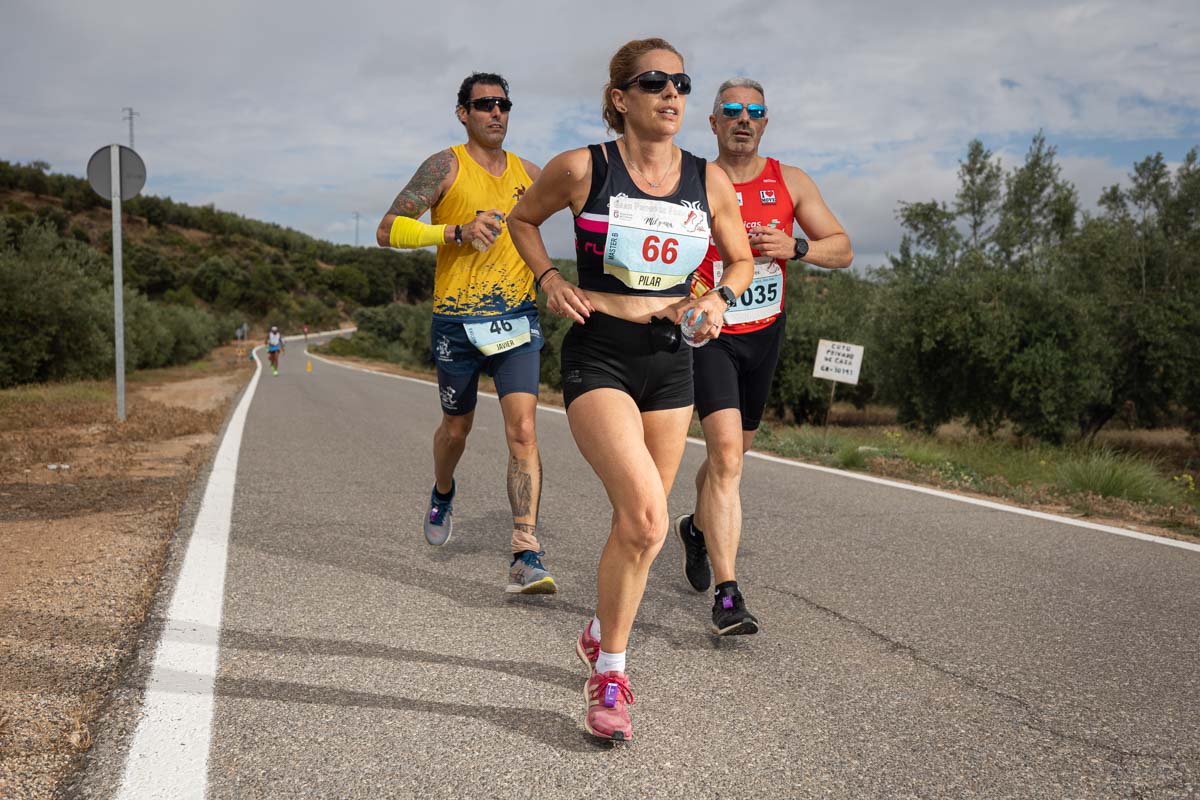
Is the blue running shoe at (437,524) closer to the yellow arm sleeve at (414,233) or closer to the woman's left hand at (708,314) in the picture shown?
the yellow arm sleeve at (414,233)

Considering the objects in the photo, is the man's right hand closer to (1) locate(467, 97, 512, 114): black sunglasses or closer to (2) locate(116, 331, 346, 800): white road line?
(1) locate(467, 97, 512, 114): black sunglasses

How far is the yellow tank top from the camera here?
4520 millimetres

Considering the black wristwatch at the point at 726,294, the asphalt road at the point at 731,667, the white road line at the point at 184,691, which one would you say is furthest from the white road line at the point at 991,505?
the white road line at the point at 184,691

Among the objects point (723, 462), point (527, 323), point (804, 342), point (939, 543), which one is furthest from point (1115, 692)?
point (804, 342)

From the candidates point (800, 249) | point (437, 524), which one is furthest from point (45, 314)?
point (800, 249)

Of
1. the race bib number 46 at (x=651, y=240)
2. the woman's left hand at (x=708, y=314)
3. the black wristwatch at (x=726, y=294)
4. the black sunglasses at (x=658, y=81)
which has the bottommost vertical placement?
the woman's left hand at (x=708, y=314)

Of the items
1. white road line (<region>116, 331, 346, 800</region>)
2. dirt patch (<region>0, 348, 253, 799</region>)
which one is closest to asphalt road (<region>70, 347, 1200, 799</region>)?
white road line (<region>116, 331, 346, 800</region>)

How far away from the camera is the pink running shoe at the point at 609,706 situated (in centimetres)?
262

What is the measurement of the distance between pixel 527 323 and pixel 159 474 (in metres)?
4.68

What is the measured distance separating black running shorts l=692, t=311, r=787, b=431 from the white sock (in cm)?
135

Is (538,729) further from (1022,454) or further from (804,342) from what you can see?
(804,342)

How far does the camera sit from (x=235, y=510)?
600cm

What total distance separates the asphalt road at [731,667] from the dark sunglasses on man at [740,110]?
2.21 meters

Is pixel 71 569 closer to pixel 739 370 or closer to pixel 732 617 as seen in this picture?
pixel 732 617
